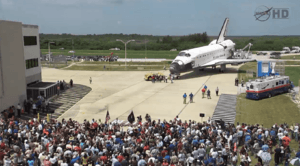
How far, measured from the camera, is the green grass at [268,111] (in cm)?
2934

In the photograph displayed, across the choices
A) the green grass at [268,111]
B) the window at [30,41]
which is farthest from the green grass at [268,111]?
the window at [30,41]

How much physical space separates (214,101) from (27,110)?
21.7m

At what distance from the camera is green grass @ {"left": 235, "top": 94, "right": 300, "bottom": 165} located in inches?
1155

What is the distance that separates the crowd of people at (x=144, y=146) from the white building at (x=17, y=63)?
978 cm

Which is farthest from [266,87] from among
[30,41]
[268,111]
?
[30,41]

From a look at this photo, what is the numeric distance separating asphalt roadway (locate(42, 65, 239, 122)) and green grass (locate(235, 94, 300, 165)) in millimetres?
3343

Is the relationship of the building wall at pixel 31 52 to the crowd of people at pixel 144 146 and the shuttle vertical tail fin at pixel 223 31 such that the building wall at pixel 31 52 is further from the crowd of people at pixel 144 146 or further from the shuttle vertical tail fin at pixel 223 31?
the shuttle vertical tail fin at pixel 223 31

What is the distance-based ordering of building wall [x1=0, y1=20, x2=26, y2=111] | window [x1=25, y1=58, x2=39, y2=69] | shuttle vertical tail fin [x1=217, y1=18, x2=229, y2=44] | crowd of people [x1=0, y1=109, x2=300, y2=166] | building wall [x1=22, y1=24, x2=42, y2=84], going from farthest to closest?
1. shuttle vertical tail fin [x1=217, y1=18, x2=229, y2=44]
2. window [x1=25, y1=58, x2=39, y2=69]
3. building wall [x1=22, y1=24, x2=42, y2=84]
4. building wall [x1=0, y1=20, x2=26, y2=111]
5. crowd of people [x1=0, y1=109, x2=300, y2=166]

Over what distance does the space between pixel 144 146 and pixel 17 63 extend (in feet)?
75.1

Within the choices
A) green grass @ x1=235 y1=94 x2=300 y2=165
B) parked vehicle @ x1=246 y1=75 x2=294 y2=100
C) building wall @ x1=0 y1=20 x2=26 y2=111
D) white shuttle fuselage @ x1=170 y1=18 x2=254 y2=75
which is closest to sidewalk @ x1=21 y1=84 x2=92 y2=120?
building wall @ x1=0 y1=20 x2=26 y2=111

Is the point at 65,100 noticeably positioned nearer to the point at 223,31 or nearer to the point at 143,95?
the point at 143,95

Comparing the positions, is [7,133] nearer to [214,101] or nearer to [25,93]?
[25,93]

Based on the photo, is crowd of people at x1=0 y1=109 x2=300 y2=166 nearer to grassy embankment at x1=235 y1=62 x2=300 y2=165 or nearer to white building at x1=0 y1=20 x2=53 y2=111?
grassy embankment at x1=235 y1=62 x2=300 y2=165

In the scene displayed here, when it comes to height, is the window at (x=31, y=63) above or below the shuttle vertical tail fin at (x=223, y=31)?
below
